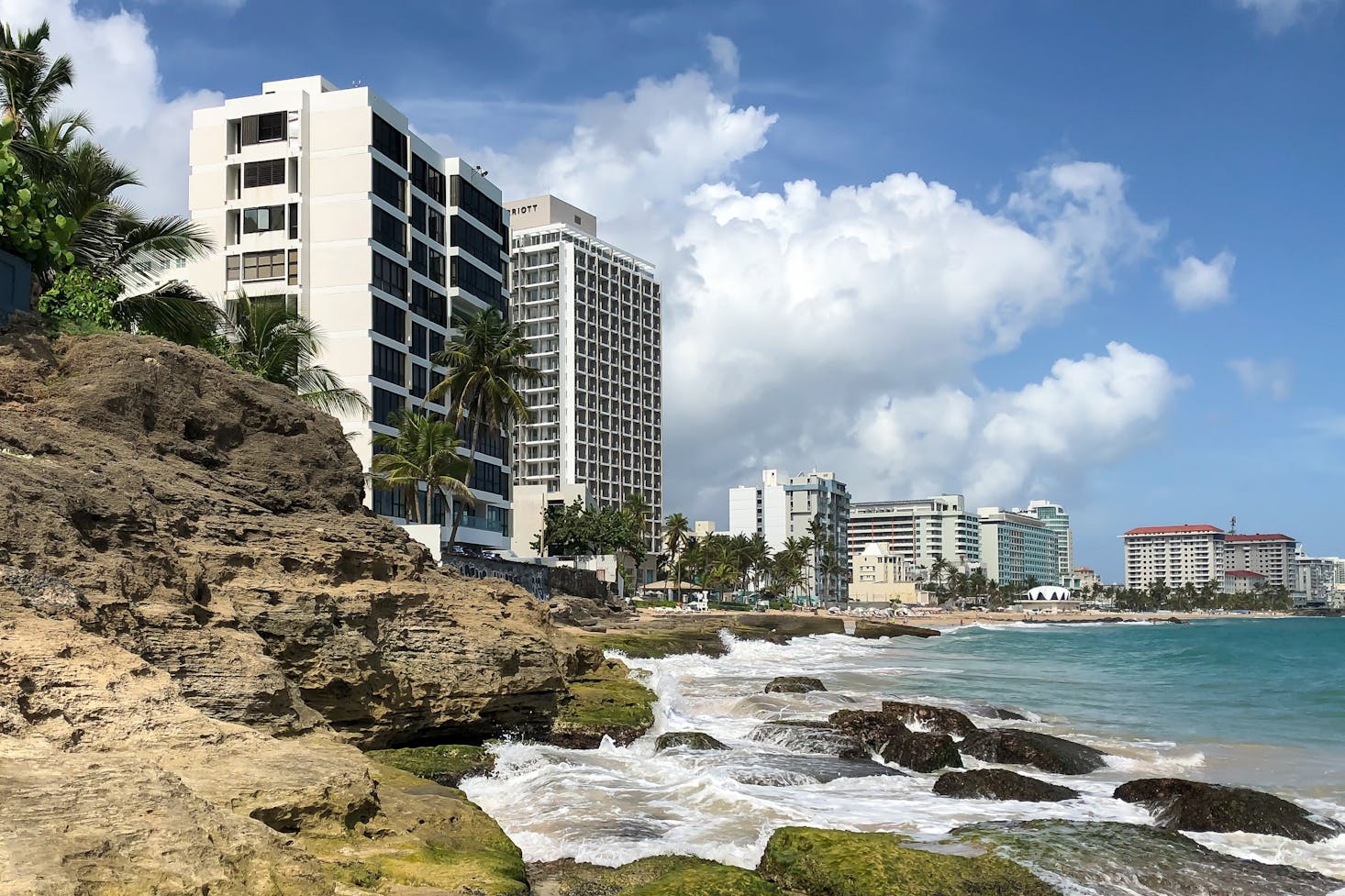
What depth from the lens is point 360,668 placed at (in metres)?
12.2

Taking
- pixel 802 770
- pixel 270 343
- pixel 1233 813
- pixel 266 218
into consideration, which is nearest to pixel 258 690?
pixel 802 770

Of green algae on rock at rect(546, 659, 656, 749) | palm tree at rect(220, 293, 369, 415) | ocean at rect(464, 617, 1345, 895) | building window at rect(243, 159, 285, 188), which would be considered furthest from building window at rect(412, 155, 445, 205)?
green algae on rock at rect(546, 659, 656, 749)

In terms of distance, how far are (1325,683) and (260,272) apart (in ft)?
194

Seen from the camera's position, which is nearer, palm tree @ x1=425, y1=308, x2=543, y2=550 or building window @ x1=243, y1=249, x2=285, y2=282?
palm tree @ x1=425, y1=308, x2=543, y2=550

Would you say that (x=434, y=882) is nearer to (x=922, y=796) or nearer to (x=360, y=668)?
(x=360, y=668)

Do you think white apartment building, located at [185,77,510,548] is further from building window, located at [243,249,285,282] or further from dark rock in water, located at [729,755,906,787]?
dark rock in water, located at [729,755,906,787]

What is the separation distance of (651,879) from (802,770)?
25.7 ft

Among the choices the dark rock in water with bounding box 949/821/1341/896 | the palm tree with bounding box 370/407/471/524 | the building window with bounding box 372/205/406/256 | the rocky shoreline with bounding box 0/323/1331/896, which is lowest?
the dark rock in water with bounding box 949/821/1341/896

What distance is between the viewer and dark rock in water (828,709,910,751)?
2062 centimetres

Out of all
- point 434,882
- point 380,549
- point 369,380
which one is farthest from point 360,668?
point 369,380

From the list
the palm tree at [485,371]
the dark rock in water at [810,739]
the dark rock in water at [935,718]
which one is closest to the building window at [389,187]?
the palm tree at [485,371]

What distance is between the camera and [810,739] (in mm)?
20188

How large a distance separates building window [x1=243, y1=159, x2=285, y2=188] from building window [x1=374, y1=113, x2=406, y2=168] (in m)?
6.06

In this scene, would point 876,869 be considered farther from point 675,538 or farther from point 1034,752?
point 675,538
